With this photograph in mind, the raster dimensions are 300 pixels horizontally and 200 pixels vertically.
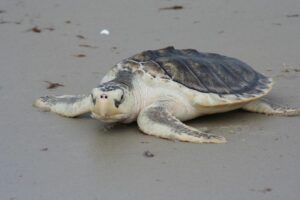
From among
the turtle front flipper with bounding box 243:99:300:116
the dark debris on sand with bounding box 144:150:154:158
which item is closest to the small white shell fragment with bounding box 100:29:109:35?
the turtle front flipper with bounding box 243:99:300:116

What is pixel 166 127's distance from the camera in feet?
13.2

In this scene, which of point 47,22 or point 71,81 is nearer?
point 71,81

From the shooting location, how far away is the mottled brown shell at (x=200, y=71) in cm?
432

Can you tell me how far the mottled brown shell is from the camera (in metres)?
4.32

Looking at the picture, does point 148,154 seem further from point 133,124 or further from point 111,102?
point 133,124

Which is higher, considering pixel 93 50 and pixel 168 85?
pixel 168 85

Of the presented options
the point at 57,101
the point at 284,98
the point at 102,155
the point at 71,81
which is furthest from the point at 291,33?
the point at 102,155

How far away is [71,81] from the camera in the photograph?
528 cm

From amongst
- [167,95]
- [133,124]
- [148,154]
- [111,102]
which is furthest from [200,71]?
[148,154]

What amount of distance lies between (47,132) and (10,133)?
0.75 feet

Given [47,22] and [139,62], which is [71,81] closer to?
[139,62]

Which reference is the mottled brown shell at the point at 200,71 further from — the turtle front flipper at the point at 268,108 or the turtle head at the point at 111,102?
the turtle head at the point at 111,102

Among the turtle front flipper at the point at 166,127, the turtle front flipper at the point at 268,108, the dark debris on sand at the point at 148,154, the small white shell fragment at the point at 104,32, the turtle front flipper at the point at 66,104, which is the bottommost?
the small white shell fragment at the point at 104,32

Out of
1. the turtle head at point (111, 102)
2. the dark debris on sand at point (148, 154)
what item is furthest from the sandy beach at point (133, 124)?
the turtle head at point (111, 102)
